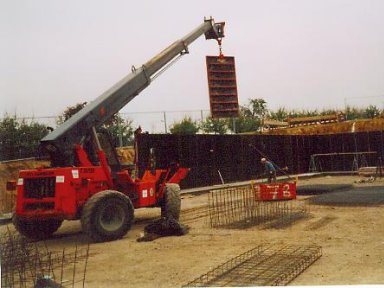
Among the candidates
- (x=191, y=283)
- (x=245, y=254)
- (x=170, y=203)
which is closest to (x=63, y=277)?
(x=191, y=283)

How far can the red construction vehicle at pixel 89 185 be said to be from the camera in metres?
8.66

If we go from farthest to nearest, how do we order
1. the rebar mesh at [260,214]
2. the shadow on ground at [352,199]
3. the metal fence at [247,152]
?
the metal fence at [247,152] < the shadow on ground at [352,199] < the rebar mesh at [260,214]

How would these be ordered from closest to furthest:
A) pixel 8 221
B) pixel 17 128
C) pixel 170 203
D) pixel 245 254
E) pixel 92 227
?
1. pixel 245 254
2. pixel 92 227
3. pixel 170 203
4. pixel 8 221
5. pixel 17 128

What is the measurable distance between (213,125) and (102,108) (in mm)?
23184

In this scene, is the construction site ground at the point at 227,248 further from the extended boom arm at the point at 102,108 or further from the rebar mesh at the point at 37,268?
the extended boom arm at the point at 102,108

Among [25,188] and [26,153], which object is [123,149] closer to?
[26,153]

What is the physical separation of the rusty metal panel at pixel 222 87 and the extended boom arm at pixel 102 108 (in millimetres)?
2839

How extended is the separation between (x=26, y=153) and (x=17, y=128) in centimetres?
104

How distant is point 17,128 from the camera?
1349 cm

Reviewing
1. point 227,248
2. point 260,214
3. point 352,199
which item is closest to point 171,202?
point 260,214

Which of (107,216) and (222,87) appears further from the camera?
(222,87)

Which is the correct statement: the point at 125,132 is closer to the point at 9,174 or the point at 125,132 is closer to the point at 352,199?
the point at 9,174

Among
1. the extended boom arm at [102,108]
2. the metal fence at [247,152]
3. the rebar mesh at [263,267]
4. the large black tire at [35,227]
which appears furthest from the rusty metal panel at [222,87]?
the rebar mesh at [263,267]

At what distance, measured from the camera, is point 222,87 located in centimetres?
1537
